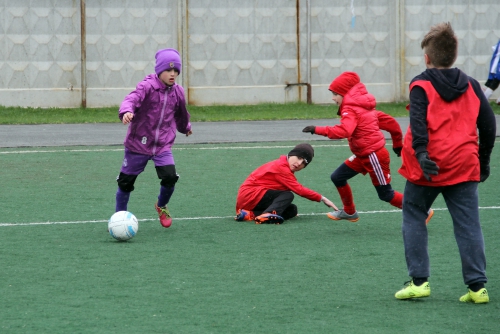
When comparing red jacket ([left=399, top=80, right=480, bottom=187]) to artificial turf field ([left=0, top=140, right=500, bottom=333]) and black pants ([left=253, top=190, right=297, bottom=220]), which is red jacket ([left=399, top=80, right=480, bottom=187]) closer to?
artificial turf field ([left=0, top=140, right=500, bottom=333])

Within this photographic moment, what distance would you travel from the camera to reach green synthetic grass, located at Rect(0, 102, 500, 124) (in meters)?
17.9

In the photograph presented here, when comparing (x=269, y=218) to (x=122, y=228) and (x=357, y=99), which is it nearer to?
(x=357, y=99)

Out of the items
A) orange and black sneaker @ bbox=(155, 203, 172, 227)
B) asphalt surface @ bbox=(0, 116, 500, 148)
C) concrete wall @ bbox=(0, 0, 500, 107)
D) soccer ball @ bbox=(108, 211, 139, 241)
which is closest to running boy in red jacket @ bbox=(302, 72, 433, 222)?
orange and black sneaker @ bbox=(155, 203, 172, 227)

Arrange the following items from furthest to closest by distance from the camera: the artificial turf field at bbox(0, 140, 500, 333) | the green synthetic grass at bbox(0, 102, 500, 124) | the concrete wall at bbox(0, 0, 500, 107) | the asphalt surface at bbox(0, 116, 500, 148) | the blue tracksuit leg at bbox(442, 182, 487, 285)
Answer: the concrete wall at bbox(0, 0, 500, 107)
the green synthetic grass at bbox(0, 102, 500, 124)
the asphalt surface at bbox(0, 116, 500, 148)
the blue tracksuit leg at bbox(442, 182, 487, 285)
the artificial turf field at bbox(0, 140, 500, 333)

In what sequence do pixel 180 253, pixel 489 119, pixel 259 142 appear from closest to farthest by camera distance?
pixel 489 119 < pixel 180 253 < pixel 259 142

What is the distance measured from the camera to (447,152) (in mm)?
5258

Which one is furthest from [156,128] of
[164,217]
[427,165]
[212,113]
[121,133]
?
[212,113]

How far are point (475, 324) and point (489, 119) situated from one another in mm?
1211

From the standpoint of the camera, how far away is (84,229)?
26.2ft

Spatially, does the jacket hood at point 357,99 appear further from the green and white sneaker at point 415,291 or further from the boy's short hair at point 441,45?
the green and white sneaker at point 415,291

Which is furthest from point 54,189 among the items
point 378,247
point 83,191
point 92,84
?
point 92,84

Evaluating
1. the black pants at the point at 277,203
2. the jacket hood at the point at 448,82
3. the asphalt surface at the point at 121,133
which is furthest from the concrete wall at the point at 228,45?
the jacket hood at the point at 448,82

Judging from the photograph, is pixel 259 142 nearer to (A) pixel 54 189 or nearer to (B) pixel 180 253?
(A) pixel 54 189

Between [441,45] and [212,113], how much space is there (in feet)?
45.5
